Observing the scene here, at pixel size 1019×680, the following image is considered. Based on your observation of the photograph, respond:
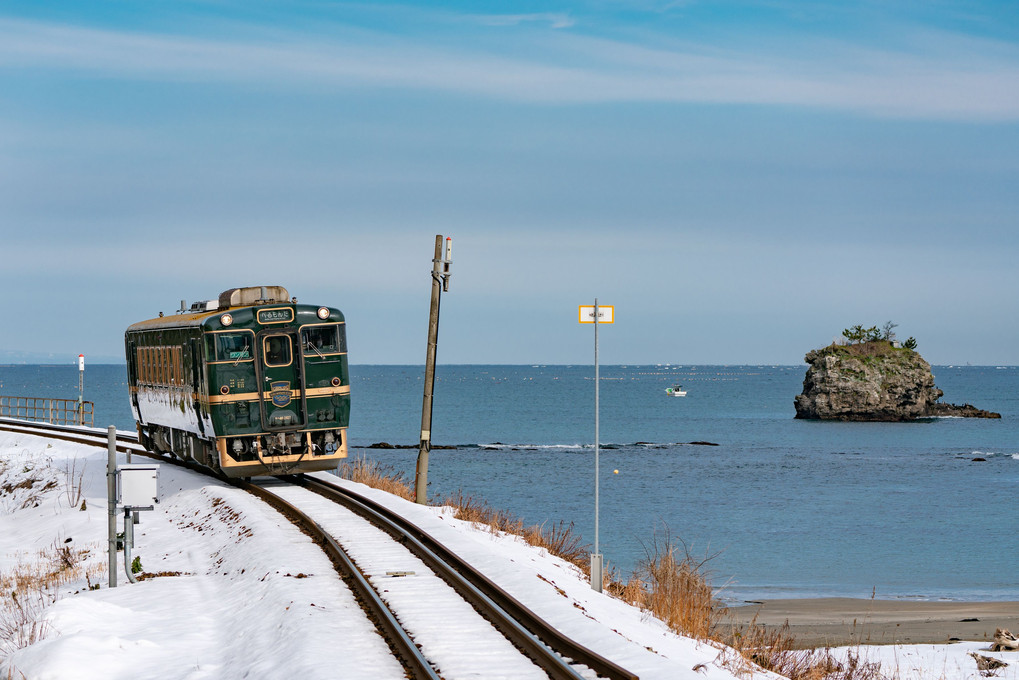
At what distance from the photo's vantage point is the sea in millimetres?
30172

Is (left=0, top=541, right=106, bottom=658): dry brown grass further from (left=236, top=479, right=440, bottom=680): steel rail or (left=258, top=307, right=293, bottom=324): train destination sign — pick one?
(left=258, top=307, right=293, bottom=324): train destination sign

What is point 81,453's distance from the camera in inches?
1227

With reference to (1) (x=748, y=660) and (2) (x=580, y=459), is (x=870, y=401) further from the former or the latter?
(1) (x=748, y=660)

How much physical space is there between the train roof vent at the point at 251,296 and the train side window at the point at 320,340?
53.6 inches

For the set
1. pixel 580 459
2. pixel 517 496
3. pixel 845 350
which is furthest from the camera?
pixel 845 350

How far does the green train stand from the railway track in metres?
1.01

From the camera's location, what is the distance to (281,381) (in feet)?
74.0

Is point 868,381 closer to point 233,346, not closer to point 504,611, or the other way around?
point 233,346

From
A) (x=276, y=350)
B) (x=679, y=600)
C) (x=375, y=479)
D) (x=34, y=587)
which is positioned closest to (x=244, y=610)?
(x=34, y=587)

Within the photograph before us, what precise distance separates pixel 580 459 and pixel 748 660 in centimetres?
5315

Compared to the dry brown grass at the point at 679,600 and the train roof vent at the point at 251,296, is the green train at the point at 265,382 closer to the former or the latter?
the train roof vent at the point at 251,296

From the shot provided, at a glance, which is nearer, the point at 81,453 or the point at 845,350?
the point at 81,453

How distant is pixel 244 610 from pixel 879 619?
1590 centimetres

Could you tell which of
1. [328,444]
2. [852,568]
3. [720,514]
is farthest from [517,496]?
[328,444]
